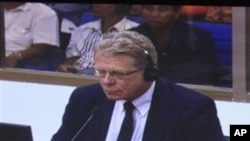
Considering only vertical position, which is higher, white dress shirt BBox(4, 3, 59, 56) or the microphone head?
white dress shirt BBox(4, 3, 59, 56)

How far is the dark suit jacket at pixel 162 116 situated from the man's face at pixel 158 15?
0.22 m

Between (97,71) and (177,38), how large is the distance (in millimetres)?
323

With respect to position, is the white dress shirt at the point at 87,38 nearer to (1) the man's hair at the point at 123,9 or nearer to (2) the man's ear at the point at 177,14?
(1) the man's hair at the point at 123,9

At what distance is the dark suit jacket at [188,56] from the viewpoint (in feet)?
8.27

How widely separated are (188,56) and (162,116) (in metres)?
0.24

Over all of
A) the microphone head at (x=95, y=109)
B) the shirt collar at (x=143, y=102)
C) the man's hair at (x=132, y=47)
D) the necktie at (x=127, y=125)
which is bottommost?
the necktie at (x=127, y=125)

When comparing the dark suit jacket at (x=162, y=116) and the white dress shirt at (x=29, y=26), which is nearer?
the dark suit jacket at (x=162, y=116)

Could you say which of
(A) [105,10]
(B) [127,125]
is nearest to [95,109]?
(B) [127,125]

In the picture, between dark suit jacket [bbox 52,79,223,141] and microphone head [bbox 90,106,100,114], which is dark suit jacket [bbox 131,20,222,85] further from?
microphone head [bbox 90,106,100,114]

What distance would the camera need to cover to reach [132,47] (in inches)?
101

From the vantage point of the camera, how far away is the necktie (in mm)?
2592

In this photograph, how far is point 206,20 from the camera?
8.24 feet

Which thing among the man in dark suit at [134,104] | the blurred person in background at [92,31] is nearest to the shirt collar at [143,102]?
the man in dark suit at [134,104]

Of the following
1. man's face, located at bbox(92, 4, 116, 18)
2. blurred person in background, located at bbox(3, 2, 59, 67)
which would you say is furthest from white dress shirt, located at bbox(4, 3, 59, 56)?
man's face, located at bbox(92, 4, 116, 18)
